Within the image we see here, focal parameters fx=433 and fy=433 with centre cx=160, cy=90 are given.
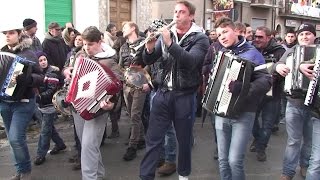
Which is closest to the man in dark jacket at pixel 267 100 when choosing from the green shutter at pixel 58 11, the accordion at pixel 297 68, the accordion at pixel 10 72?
the accordion at pixel 297 68

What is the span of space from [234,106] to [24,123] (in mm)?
2480

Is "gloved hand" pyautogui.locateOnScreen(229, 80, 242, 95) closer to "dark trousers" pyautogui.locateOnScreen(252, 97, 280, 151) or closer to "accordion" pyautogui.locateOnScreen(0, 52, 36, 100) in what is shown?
"accordion" pyautogui.locateOnScreen(0, 52, 36, 100)

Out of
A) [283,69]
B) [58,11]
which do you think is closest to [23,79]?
[283,69]

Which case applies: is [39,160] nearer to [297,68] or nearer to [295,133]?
[295,133]

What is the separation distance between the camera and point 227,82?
4.18 metres

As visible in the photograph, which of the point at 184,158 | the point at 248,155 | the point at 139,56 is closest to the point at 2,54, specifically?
the point at 139,56

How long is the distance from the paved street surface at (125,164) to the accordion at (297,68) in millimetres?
1439

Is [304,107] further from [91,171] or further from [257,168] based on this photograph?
[91,171]

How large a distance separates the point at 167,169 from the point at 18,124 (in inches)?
76.4

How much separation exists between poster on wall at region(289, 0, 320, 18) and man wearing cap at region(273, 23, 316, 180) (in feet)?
97.3

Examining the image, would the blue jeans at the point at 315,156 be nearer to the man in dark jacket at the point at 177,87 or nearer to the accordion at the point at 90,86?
the man in dark jacket at the point at 177,87

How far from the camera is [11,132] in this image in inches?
198

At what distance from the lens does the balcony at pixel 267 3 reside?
29122 mm

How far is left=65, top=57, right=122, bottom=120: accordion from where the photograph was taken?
14.7 ft
